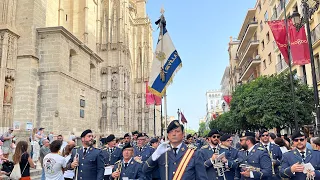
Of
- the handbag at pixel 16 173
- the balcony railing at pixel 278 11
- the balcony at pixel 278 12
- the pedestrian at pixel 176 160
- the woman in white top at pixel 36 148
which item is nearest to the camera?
the pedestrian at pixel 176 160

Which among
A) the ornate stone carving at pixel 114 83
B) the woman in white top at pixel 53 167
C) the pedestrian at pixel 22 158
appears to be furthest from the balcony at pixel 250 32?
the woman in white top at pixel 53 167

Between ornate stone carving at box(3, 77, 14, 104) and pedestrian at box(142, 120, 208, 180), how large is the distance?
12705 millimetres

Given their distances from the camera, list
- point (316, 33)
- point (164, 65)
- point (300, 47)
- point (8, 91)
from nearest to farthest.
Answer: point (164, 65), point (8, 91), point (300, 47), point (316, 33)

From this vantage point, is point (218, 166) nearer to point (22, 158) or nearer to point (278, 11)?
point (22, 158)

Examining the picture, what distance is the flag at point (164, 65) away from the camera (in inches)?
223

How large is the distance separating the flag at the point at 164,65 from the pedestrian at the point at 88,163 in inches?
65.3

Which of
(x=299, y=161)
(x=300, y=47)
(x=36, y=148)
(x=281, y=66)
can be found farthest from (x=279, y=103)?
(x=36, y=148)

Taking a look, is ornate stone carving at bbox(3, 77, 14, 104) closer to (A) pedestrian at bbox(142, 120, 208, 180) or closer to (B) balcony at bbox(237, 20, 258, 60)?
(A) pedestrian at bbox(142, 120, 208, 180)

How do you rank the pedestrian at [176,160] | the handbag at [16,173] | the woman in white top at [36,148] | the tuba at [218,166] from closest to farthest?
the pedestrian at [176,160] < the tuba at [218,166] < the handbag at [16,173] < the woman in white top at [36,148]

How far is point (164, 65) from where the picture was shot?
18.8ft

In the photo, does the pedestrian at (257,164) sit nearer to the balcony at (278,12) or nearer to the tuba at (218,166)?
the tuba at (218,166)

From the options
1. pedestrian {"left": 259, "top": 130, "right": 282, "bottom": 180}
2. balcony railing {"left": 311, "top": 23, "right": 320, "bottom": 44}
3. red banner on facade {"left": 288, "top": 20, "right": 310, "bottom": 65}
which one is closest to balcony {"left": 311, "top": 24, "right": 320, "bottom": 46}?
balcony railing {"left": 311, "top": 23, "right": 320, "bottom": 44}

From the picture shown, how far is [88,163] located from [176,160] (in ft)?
8.61

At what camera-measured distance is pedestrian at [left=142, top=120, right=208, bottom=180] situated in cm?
328
